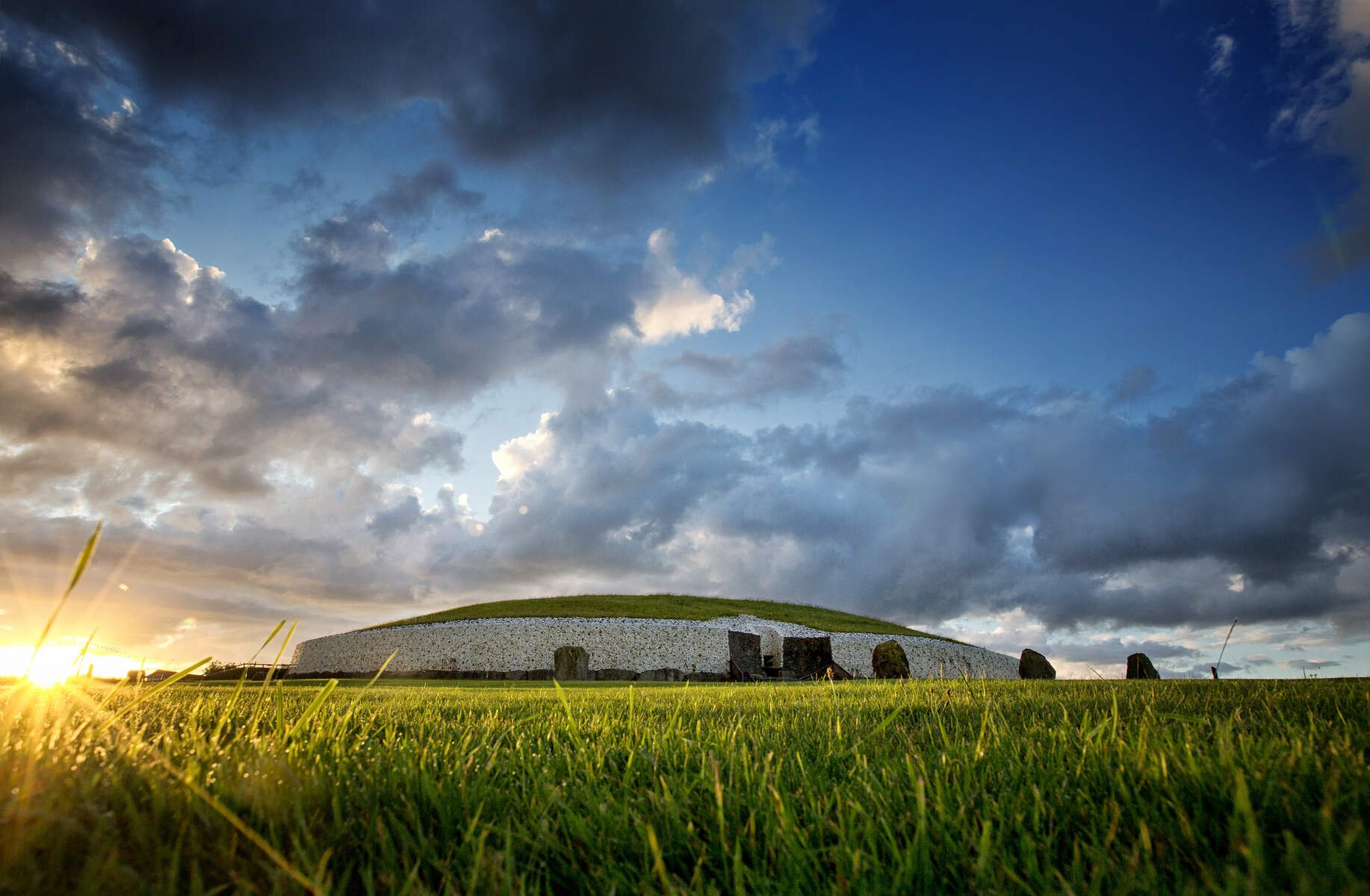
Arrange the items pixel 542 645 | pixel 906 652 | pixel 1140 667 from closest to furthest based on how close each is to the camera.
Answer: pixel 1140 667 → pixel 542 645 → pixel 906 652

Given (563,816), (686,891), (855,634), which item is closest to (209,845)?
(563,816)

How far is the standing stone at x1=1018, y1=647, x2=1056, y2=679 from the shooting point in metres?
16.8

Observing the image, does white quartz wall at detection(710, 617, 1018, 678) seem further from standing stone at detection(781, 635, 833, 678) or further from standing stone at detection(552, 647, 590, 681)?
standing stone at detection(552, 647, 590, 681)

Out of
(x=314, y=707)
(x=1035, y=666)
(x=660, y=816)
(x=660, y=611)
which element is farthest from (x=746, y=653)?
(x=314, y=707)

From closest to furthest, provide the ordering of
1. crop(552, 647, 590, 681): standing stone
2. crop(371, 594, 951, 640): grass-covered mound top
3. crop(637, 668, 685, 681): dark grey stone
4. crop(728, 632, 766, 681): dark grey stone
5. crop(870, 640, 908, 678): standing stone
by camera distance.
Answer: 1. crop(870, 640, 908, 678): standing stone
2. crop(552, 647, 590, 681): standing stone
3. crop(728, 632, 766, 681): dark grey stone
4. crop(637, 668, 685, 681): dark grey stone
5. crop(371, 594, 951, 640): grass-covered mound top

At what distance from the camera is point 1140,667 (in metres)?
14.2

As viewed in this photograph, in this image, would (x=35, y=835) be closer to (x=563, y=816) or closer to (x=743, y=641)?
(x=563, y=816)

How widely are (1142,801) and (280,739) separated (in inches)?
83.1

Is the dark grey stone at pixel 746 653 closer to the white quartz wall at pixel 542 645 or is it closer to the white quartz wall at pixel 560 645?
the white quartz wall at pixel 542 645

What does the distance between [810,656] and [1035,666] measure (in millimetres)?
5571

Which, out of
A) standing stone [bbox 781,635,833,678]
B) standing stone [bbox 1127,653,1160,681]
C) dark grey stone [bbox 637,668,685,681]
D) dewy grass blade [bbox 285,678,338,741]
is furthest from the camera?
dark grey stone [bbox 637,668,685,681]

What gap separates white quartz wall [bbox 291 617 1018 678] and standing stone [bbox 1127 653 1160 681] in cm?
936

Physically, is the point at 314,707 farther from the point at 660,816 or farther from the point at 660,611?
the point at 660,611

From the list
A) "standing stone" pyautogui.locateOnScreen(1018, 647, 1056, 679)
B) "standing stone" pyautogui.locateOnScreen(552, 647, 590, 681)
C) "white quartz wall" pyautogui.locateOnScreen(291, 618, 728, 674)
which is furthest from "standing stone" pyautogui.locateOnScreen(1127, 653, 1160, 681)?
"white quartz wall" pyautogui.locateOnScreen(291, 618, 728, 674)
